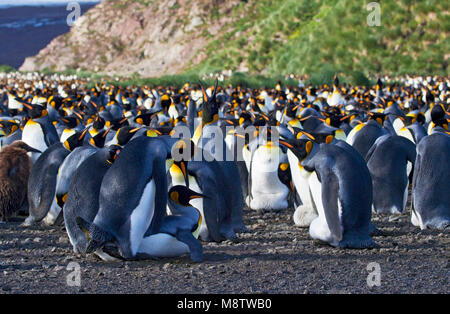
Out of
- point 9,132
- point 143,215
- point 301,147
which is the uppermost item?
point 9,132

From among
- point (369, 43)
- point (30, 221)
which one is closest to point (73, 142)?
point (30, 221)

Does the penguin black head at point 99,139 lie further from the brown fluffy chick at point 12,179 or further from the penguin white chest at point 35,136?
the penguin white chest at point 35,136

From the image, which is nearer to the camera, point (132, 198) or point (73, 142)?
point (132, 198)

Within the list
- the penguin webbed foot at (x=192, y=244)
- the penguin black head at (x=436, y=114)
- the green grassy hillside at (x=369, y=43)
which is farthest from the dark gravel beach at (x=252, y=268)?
the green grassy hillside at (x=369, y=43)

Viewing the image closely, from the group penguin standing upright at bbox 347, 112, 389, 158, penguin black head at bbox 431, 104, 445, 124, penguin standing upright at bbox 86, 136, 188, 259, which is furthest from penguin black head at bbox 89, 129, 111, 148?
penguin standing upright at bbox 347, 112, 389, 158

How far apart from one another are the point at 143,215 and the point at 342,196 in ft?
4.54

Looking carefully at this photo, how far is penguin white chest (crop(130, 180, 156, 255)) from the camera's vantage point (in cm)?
394

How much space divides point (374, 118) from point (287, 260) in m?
4.28

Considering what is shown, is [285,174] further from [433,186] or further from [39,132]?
[39,132]

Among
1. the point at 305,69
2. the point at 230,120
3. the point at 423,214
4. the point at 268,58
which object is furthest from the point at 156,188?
the point at 268,58

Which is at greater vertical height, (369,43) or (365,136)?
(369,43)

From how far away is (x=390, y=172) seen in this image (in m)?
5.93

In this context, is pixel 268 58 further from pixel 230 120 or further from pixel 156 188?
pixel 156 188

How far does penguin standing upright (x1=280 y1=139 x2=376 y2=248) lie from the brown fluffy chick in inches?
104
